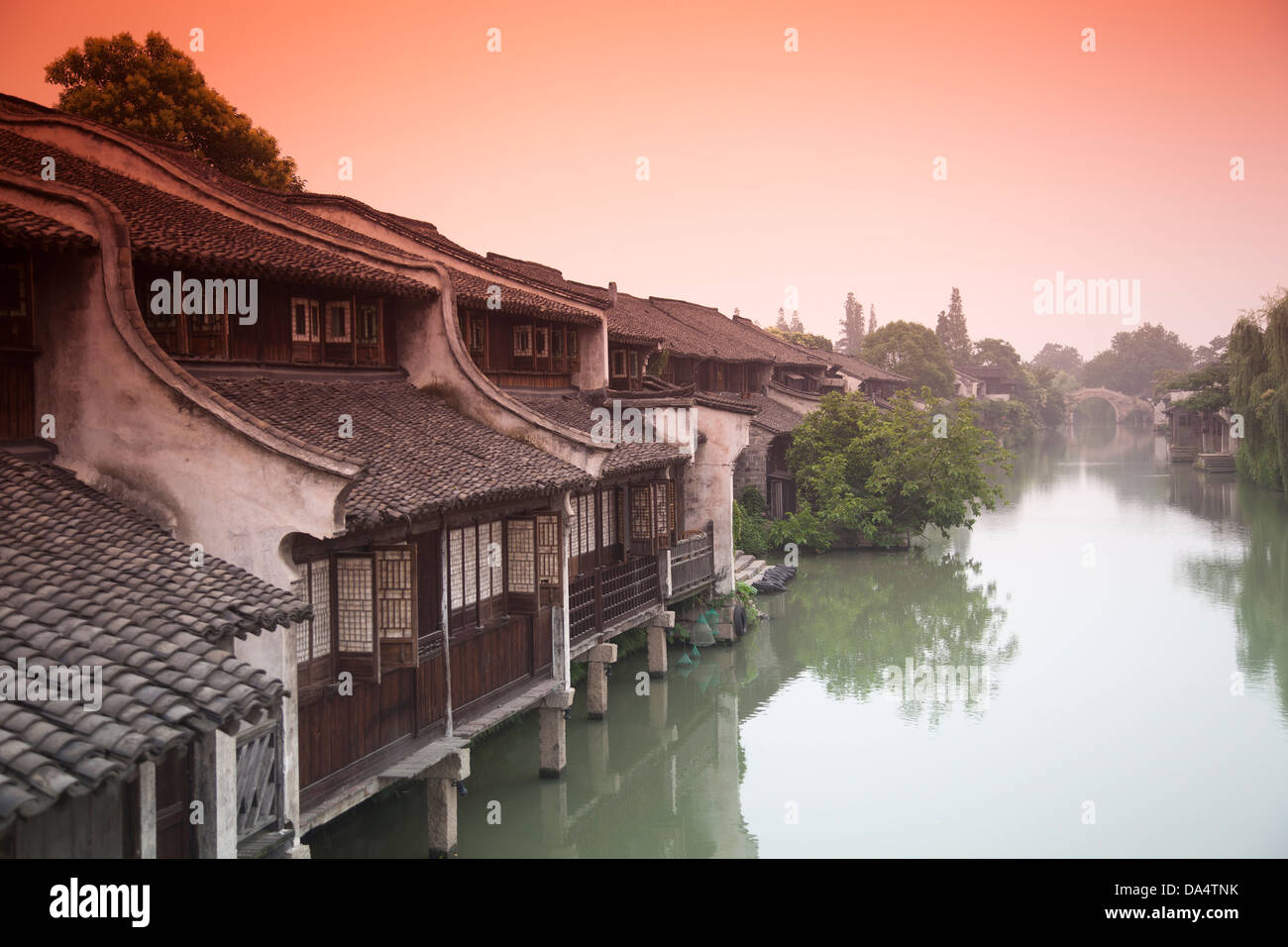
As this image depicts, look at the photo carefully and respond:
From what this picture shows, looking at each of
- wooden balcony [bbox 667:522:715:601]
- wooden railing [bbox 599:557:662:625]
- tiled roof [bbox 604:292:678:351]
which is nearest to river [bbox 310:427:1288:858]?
wooden balcony [bbox 667:522:715:601]

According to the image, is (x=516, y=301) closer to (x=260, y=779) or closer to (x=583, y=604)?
(x=583, y=604)

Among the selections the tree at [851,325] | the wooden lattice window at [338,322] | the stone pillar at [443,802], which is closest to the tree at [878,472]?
the wooden lattice window at [338,322]

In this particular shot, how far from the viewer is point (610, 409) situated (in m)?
23.2

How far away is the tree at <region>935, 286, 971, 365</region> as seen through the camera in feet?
401

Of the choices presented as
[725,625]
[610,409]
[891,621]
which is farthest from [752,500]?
[610,409]

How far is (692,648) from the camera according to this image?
1011 inches

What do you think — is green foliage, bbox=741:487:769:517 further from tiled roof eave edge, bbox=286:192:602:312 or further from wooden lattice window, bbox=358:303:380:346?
wooden lattice window, bbox=358:303:380:346

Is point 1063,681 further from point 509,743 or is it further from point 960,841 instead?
point 509,743

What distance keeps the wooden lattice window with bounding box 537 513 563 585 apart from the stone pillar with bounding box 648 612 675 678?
7481 millimetres

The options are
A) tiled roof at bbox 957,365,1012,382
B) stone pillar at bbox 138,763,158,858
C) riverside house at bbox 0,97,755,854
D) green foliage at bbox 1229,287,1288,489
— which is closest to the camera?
stone pillar at bbox 138,763,158,858

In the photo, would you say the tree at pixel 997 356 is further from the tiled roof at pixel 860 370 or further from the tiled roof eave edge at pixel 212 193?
the tiled roof eave edge at pixel 212 193

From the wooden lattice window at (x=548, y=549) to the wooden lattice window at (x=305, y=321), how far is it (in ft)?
12.6

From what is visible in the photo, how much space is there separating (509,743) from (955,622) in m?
14.3

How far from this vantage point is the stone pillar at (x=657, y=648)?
23.2m
